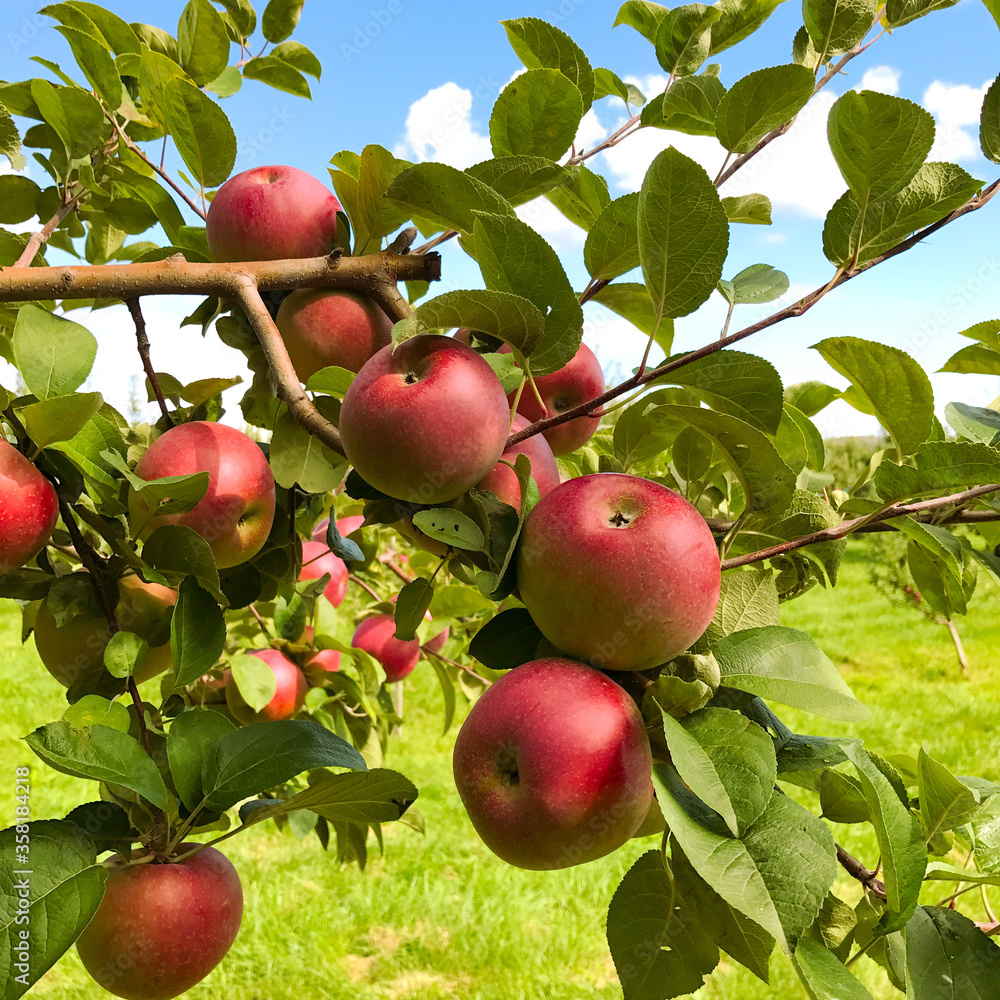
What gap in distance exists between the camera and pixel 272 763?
0.71 metres

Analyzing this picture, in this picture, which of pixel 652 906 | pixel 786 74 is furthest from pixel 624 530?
pixel 786 74

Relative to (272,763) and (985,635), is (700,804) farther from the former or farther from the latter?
(985,635)

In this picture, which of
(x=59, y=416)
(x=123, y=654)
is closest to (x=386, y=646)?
(x=123, y=654)

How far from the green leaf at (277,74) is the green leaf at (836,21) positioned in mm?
849

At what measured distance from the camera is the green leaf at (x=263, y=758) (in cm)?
70

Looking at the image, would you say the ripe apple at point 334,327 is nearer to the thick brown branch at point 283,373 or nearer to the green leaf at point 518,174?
the thick brown branch at point 283,373

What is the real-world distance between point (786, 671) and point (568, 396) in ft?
1.33

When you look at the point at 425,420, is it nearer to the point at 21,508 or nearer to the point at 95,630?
the point at 21,508

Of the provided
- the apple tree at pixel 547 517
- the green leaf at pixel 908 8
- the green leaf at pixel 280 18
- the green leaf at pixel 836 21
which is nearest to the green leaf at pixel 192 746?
the apple tree at pixel 547 517

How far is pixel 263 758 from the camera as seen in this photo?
0.71m

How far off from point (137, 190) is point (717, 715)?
117 centimetres

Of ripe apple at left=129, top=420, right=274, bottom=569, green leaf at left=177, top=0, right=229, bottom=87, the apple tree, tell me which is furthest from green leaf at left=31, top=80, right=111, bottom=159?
ripe apple at left=129, top=420, right=274, bottom=569

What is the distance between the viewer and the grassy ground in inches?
106

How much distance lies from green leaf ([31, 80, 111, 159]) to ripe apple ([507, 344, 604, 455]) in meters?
0.73
